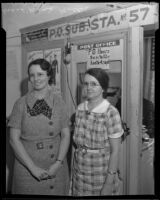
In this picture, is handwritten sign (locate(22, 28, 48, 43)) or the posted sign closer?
the posted sign

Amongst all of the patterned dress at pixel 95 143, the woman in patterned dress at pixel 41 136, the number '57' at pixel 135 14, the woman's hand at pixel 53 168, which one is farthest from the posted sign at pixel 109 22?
the woman's hand at pixel 53 168

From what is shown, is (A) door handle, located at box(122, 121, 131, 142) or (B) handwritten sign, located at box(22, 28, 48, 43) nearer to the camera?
(A) door handle, located at box(122, 121, 131, 142)

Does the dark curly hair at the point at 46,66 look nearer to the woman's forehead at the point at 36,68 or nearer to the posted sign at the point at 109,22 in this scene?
the woman's forehead at the point at 36,68

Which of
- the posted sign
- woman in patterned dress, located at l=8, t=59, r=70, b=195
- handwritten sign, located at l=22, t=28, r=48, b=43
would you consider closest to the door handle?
woman in patterned dress, located at l=8, t=59, r=70, b=195

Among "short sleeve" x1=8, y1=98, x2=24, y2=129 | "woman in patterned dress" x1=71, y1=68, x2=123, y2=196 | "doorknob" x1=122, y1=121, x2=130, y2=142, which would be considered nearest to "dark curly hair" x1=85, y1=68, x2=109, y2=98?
"woman in patterned dress" x1=71, y1=68, x2=123, y2=196

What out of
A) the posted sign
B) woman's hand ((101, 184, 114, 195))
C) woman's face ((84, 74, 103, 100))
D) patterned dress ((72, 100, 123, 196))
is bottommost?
woman's hand ((101, 184, 114, 195))

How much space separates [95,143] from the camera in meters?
1.62

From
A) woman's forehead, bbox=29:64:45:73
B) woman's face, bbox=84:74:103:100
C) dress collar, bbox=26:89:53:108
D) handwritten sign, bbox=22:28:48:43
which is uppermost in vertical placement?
handwritten sign, bbox=22:28:48:43

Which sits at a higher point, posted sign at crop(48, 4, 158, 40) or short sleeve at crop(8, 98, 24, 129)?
posted sign at crop(48, 4, 158, 40)

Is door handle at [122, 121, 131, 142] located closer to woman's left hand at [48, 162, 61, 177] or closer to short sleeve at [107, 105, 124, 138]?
short sleeve at [107, 105, 124, 138]

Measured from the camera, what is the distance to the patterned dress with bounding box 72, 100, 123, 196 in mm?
1621

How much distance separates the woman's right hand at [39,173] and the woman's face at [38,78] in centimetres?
52

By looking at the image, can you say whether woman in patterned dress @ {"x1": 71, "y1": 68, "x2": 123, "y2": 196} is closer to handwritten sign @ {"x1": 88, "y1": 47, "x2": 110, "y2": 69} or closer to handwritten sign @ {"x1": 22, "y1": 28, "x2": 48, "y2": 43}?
handwritten sign @ {"x1": 88, "y1": 47, "x2": 110, "y2": 69}

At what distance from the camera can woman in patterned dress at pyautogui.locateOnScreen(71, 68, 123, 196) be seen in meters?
1.62
